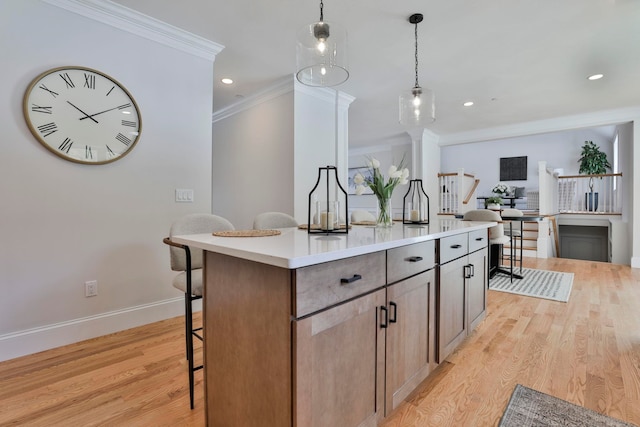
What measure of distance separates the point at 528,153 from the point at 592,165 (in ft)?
6.15

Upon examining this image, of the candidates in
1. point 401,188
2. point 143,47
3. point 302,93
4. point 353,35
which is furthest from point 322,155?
point 401,188

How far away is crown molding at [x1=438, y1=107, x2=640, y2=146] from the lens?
15.6ft

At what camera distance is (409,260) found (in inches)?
55.6

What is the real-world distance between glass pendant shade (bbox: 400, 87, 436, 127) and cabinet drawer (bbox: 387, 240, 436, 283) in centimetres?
155

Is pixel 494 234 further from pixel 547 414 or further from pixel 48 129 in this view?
pixel 48 129

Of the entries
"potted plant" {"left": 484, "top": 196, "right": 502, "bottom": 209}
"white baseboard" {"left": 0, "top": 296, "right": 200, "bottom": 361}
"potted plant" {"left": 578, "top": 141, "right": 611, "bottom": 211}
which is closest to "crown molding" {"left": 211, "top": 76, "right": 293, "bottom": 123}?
"white baseboard" {"left": 0, "top": 296, "right": 200, "bottom": 361}

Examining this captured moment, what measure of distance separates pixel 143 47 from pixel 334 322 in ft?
9.10

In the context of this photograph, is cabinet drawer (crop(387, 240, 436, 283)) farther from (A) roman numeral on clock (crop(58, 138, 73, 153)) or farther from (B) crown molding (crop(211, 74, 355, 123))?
(B) crown molding (crop(211, 74, 355, 123))

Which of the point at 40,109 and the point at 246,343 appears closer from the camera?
the point at 246,343

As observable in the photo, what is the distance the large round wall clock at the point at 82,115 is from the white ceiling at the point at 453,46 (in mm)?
684

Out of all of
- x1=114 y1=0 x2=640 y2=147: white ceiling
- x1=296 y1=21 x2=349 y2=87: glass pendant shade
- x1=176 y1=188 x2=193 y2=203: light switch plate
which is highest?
x1=114 y1=0 x2=640 y2=147: white ceiling

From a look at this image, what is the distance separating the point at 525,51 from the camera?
3.01 meters

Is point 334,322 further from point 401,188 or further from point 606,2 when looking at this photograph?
point 401,188

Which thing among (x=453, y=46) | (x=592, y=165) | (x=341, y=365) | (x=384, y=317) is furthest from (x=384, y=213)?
(x=592, y=165)
